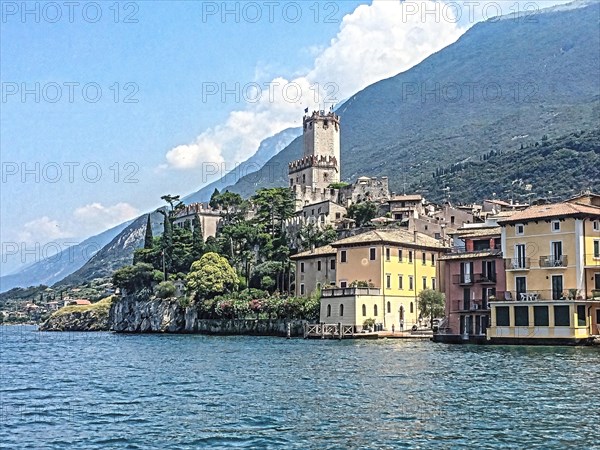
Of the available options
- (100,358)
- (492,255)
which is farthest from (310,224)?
(100,358)

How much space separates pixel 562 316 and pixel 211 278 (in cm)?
4956

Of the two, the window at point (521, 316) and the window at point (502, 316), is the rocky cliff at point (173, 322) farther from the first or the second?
the window at point (521, 316)

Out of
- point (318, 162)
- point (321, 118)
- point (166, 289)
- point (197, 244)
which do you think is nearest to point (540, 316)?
point (166, 289)

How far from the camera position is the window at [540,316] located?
5059 cm

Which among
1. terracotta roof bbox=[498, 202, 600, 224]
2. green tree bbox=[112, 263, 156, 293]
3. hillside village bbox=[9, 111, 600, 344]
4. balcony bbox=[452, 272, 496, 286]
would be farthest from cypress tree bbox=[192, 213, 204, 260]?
terracotta roof bbox=[498, 202, 600, 224]

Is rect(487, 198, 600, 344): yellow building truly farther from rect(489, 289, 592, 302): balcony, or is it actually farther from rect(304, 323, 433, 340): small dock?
rect(304, 323, 433, 340): small dock

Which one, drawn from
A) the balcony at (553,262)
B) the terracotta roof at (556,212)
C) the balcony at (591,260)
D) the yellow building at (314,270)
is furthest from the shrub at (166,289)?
the balcony at (591,260)

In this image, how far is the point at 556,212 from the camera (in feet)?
171

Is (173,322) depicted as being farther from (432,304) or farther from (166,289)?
(432,304)

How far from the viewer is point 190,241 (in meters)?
111

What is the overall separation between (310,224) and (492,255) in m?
46.4

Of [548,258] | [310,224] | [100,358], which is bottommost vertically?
[100,358]

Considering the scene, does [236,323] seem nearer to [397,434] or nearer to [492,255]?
[492,255]

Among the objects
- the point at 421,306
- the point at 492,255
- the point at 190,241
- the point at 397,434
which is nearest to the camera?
the point at 397,434
